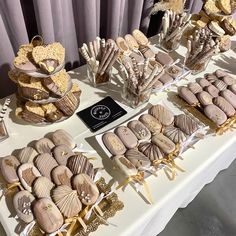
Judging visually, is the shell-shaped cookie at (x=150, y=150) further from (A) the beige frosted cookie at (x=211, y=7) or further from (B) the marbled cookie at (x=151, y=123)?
(A) the beige frosted cookie at (x=211, y=7)

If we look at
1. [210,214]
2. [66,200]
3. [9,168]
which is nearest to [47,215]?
[66,200]

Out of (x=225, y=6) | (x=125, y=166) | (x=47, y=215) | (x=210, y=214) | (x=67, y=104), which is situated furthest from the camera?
A: (x=210, y=214)

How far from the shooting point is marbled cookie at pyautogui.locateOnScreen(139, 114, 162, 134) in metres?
0.85

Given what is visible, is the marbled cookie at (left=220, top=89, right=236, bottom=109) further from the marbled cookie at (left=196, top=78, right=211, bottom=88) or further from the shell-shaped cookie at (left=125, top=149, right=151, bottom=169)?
the shell-shaped cookie at (left=125, top=149, right=151, bottom=169)

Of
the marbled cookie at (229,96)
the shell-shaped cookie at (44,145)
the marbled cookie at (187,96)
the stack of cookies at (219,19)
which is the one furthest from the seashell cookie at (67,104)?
the stack of cookies at (219,19)

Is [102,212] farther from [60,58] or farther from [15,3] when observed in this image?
[15,3]

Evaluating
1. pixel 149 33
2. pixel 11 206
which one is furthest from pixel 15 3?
pixel 149 33

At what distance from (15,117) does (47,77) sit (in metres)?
0.18

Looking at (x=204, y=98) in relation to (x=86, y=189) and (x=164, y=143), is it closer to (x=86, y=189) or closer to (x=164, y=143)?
(x=164, y=143)

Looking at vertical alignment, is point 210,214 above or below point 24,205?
below

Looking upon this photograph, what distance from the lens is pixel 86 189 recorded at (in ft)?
2.29

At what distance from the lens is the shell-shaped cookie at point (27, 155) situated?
0.75 meters

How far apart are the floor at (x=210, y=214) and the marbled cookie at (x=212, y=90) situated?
1.84 feet

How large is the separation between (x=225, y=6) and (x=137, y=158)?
0.68 meters
